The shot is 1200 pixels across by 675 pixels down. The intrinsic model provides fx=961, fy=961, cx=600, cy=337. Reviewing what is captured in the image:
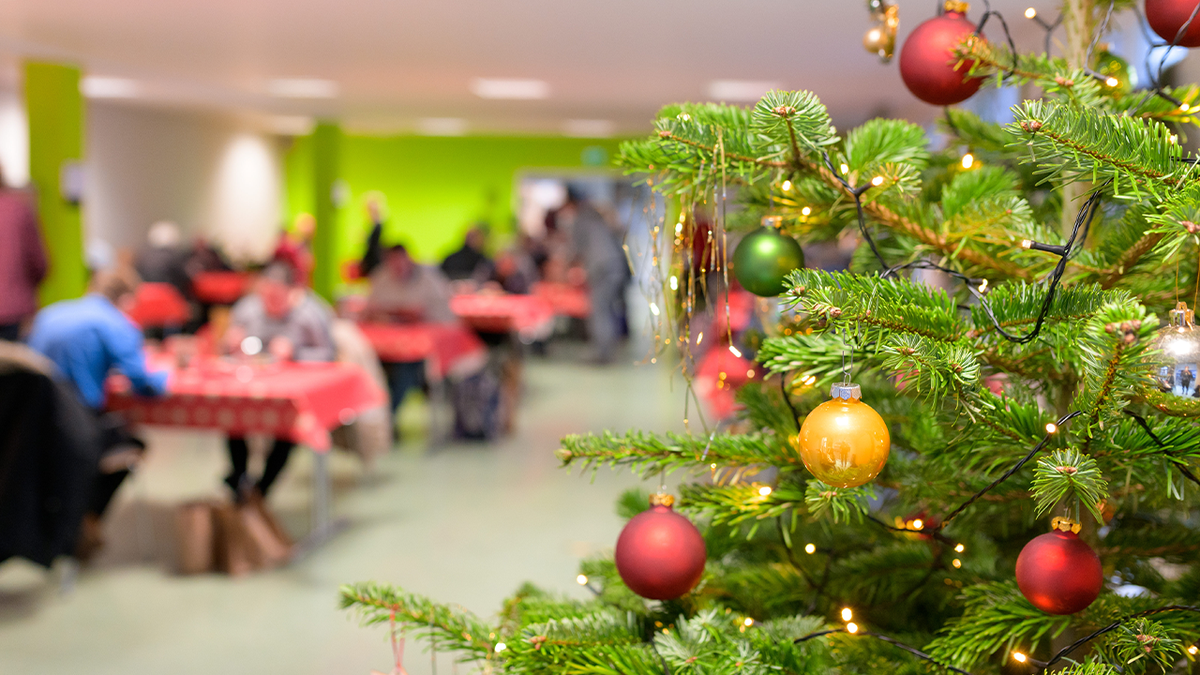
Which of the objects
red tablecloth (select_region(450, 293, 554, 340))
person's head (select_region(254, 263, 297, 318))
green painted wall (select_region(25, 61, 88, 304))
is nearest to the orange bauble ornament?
person's head (select_region(254, 263, 297, 318))

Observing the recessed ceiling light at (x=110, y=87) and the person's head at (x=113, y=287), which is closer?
the person's head at (x=113, y=287)

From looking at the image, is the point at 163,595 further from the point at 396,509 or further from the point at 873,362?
the point at 873,362

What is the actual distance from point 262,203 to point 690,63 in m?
11.2

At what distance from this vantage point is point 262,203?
52.5 ft

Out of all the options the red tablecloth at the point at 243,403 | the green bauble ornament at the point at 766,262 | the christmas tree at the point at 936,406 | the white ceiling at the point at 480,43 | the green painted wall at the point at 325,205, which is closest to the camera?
the christmas tree at the point at 936,406

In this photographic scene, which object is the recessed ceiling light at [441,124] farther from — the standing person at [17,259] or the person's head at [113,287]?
the person's head at [113,287]

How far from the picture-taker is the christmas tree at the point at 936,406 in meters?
0.99

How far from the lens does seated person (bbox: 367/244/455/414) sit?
6254 millimetres

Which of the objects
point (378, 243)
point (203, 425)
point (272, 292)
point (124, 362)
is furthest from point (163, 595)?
point (378, 243)

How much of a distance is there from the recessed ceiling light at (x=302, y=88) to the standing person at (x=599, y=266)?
2717 mm

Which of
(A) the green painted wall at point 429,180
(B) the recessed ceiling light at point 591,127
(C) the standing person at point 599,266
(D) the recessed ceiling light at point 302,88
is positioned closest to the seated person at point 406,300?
(D) the recessed ceiling light at point 302,88

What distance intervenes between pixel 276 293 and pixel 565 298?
504cm

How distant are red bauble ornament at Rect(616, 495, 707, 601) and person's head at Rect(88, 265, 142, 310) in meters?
3.43

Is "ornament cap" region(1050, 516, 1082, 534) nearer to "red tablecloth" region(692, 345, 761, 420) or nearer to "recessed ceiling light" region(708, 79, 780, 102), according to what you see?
"red tablecloth" region(692, 345, 761, 420)
